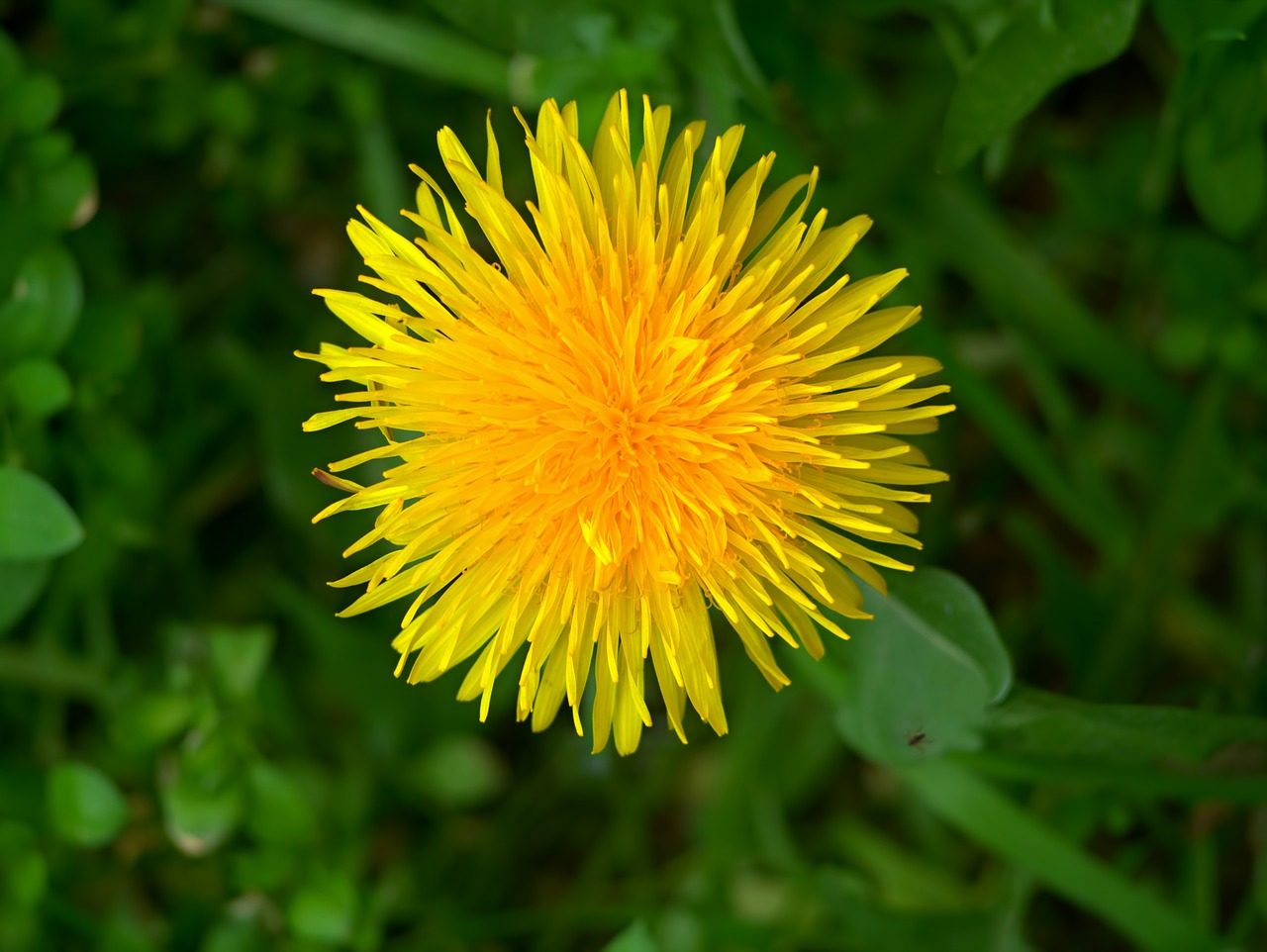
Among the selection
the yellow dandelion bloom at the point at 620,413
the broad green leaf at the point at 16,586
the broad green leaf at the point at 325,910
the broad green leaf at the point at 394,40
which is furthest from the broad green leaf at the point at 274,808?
the broad green leaf at the point at 394,40

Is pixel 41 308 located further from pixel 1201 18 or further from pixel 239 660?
pixel 1201 18

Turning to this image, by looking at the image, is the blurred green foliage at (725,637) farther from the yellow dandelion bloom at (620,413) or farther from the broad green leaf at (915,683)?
the yellow dandelion bloom at (620,413)

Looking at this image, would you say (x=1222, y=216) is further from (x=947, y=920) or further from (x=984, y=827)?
(x=947, y=920)

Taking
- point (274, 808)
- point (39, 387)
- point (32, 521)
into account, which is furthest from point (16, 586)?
point (274, 808)

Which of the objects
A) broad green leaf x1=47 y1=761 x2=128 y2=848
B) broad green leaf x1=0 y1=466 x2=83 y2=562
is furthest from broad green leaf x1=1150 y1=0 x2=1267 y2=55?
broad green leaf x1=47 y1=761 x2=128 y2=848

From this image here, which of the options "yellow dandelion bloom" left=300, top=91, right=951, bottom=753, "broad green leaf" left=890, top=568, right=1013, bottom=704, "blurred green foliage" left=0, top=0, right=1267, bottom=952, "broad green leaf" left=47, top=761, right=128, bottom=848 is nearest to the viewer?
"yellow dandelion bloom" left=300, top=91, right=951, bottom=753

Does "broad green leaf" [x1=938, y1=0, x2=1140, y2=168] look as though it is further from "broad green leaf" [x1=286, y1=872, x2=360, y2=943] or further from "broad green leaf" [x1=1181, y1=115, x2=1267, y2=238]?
"broad green leaf" [x1=286, y1=872, x2=360, y2=943]

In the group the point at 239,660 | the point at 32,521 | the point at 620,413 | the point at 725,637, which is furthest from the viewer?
the point at 725,637
